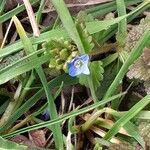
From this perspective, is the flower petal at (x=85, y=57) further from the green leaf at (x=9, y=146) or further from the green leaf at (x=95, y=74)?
the green leaf at (x=9, y=146)

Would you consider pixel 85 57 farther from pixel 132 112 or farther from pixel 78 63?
pixel 132 112

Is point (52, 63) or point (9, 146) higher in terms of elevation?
point (52, 63)

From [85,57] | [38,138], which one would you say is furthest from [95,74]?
[38,138]

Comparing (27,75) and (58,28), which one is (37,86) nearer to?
(27,75)

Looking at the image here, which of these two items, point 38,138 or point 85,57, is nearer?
point 85,57

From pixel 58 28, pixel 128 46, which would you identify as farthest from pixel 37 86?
pixel 128 46

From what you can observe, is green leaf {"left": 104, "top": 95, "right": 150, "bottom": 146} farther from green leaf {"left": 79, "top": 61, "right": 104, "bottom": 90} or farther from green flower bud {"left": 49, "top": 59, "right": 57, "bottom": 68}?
green flower bud {"left": 49, "top": 59, "right": 57, "bottom": 68}
